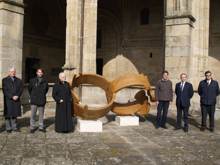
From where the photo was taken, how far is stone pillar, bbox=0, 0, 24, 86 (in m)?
13.5

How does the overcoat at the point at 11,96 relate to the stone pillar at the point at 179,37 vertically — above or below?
below

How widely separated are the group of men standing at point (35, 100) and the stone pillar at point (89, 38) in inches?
244

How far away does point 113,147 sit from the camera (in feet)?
27.1

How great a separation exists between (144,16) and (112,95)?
1514 centimetres

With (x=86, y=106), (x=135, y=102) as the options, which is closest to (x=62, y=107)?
(x=86, y=106)

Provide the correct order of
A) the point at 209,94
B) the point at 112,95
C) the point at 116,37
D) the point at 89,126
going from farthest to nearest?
the point at 116,37
the point at 112,95
the point at 209,94
the point at 89,126

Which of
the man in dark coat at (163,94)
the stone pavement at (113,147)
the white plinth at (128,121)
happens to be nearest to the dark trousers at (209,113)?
the stone pavement at (113,147)

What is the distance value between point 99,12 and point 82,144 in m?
18.9

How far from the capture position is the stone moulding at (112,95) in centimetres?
1050

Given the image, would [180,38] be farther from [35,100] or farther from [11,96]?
[11,96]

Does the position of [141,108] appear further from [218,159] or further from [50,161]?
[50,161]

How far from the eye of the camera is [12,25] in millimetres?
13797

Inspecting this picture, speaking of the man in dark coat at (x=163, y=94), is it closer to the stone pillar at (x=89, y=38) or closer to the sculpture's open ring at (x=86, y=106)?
the sculpture's open ring at (x=86, y=106)

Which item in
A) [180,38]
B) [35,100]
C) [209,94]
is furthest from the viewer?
[180,38]
